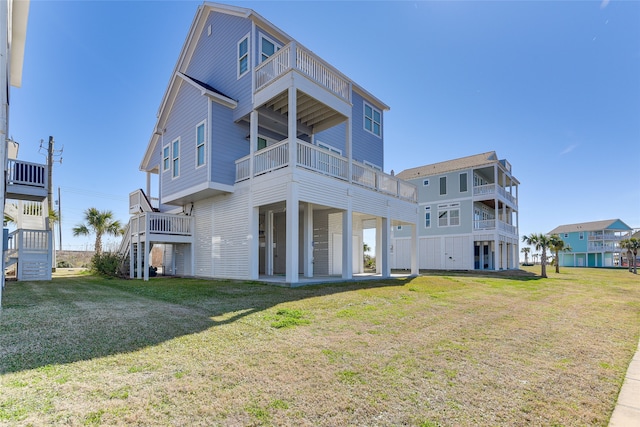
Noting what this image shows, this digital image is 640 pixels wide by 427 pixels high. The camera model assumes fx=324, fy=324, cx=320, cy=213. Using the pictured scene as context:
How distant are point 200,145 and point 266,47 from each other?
4905mm

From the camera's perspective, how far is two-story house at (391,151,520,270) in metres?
28.3

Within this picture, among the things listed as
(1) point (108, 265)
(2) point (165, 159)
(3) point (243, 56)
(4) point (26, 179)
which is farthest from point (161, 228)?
(3) point (243, 56)

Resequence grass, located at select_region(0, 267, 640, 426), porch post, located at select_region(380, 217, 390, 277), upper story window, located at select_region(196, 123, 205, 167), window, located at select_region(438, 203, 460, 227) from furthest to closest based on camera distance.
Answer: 1. window, located at select_region(438, 203, 460, 227)
2. porch post, located at select_region(380, 217, 390, 277)
3. upper story window, located at select_region(196, 123, 205, 167)
4. grass, located at select_region(0, 267, 640, 426)

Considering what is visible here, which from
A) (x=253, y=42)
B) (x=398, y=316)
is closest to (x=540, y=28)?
(x=253, y=42)

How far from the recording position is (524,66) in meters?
17.9

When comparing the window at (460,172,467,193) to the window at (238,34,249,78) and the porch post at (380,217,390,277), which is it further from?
the window at (238,34,249,78)

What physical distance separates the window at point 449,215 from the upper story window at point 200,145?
2389 centimetres

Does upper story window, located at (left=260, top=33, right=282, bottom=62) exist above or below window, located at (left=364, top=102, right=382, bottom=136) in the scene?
above

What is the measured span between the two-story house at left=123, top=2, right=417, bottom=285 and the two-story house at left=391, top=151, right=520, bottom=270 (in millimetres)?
13947

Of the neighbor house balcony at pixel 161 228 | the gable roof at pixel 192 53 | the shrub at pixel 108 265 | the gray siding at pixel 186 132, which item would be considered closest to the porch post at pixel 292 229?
the gray siding at pixel 186 132

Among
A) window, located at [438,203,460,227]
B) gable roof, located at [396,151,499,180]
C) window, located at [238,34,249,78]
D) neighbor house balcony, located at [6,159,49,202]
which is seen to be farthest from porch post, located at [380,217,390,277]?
window, located at [438,203,460,227]

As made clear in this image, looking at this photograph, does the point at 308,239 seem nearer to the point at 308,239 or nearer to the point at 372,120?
the point at 308,239

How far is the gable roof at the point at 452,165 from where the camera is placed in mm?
28781

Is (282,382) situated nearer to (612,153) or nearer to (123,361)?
(123,361)
